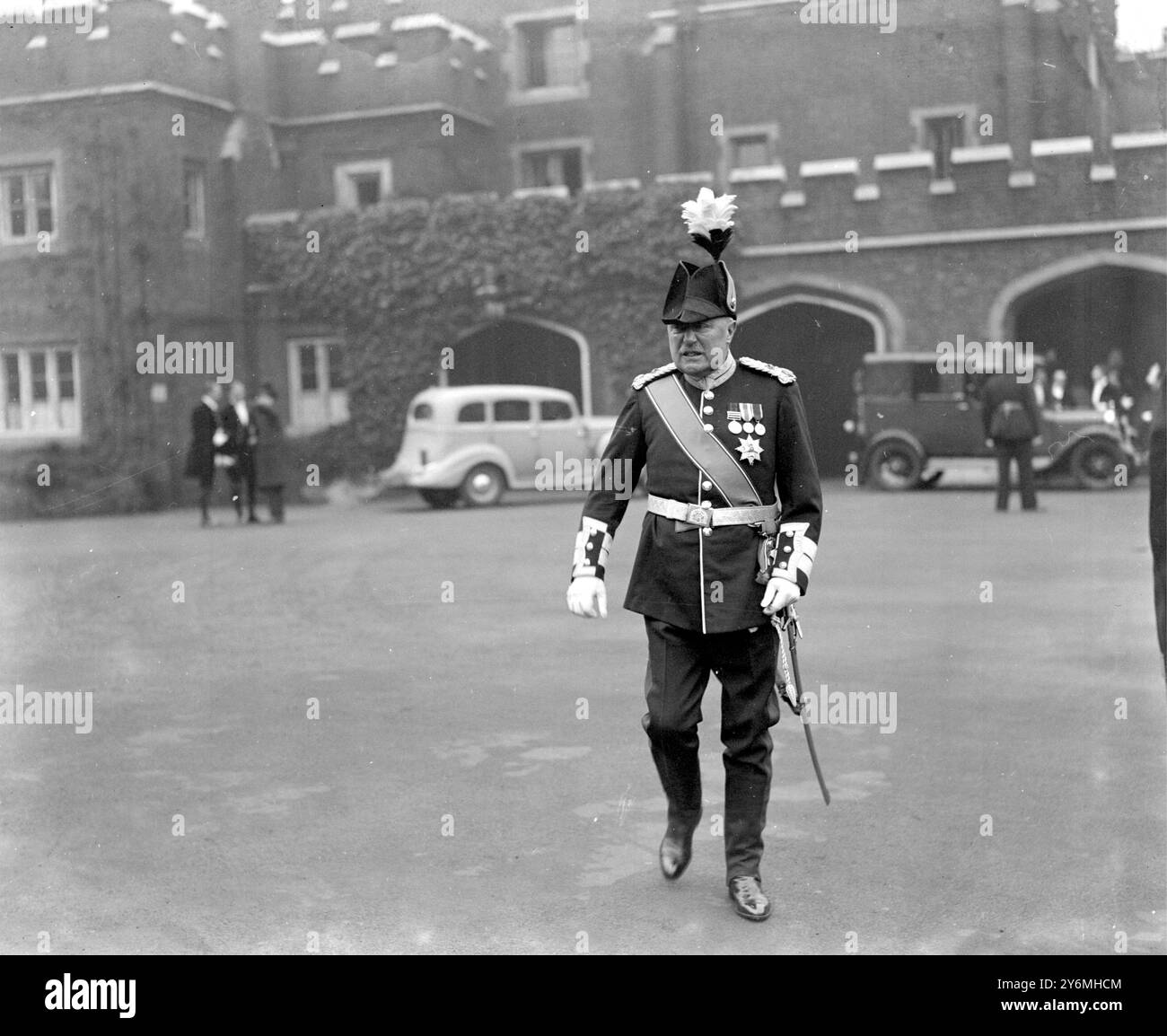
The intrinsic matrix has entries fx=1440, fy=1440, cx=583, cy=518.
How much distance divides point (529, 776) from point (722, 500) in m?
1.84

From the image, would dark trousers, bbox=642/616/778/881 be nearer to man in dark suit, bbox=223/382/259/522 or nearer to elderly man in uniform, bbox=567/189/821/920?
elderly man in uniform, bbox=567/189/821/920

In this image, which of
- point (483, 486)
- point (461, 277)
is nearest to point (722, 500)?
point (461, 277)

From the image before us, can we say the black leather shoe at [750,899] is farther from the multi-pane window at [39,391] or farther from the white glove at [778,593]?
the multi-pane window at [39,391]

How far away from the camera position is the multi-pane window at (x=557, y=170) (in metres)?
14.8

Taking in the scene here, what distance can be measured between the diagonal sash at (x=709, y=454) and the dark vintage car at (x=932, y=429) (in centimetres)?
1540

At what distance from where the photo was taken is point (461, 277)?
1590 cm

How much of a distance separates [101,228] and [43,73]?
14.0ft

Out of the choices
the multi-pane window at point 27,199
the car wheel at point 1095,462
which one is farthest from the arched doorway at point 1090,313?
the multi-pane window at point 27,199

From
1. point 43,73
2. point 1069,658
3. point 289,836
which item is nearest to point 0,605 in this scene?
point 43,73

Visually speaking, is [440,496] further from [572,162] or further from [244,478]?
[572,162]

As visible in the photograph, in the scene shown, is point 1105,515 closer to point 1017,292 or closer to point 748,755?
point 1017,292

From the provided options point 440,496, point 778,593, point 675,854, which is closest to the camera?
point 778,593
